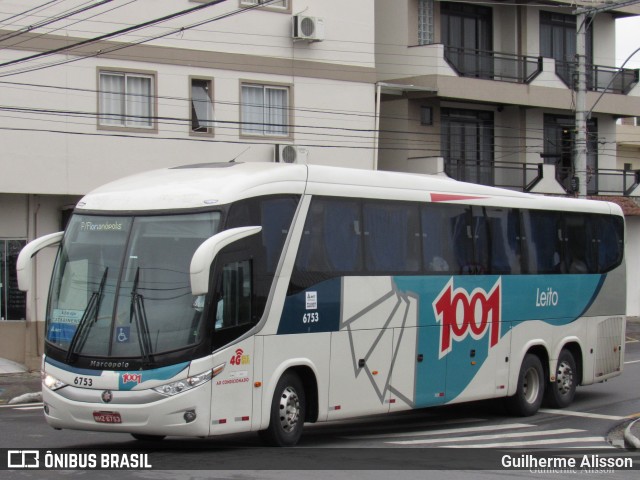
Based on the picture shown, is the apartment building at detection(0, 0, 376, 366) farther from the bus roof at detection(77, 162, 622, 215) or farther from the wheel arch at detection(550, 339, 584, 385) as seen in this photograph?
the wheel arch at detection(550, 339, 584, 385)

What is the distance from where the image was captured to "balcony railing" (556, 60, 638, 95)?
129 ft

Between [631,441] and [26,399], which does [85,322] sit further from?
[26,399]

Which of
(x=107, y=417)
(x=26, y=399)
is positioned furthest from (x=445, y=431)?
(x=26, y=399)

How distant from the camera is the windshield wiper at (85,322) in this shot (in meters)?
12.5

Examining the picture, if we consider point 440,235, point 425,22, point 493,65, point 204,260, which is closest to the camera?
point 204,260

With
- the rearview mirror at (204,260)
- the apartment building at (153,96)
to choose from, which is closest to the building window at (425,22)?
the apartment building at (153,96)

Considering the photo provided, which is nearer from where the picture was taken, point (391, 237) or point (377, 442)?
point (377, 442)

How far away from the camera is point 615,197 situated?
41.1m

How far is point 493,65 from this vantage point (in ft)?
122

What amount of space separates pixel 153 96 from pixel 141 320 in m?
16.9

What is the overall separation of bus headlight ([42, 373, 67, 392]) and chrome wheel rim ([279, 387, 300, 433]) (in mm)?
2680

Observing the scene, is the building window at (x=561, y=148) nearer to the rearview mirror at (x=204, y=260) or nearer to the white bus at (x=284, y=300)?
the white bus at (x=284, y=300)

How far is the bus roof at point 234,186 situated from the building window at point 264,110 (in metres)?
14.4

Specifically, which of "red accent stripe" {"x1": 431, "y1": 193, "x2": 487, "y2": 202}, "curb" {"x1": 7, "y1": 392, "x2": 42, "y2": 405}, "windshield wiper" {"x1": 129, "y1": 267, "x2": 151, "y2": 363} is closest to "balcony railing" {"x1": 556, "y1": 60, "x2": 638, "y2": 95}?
"red accent stripe" {"x1": 431, "y1": 193, "x2": 487, "y2": 202}
